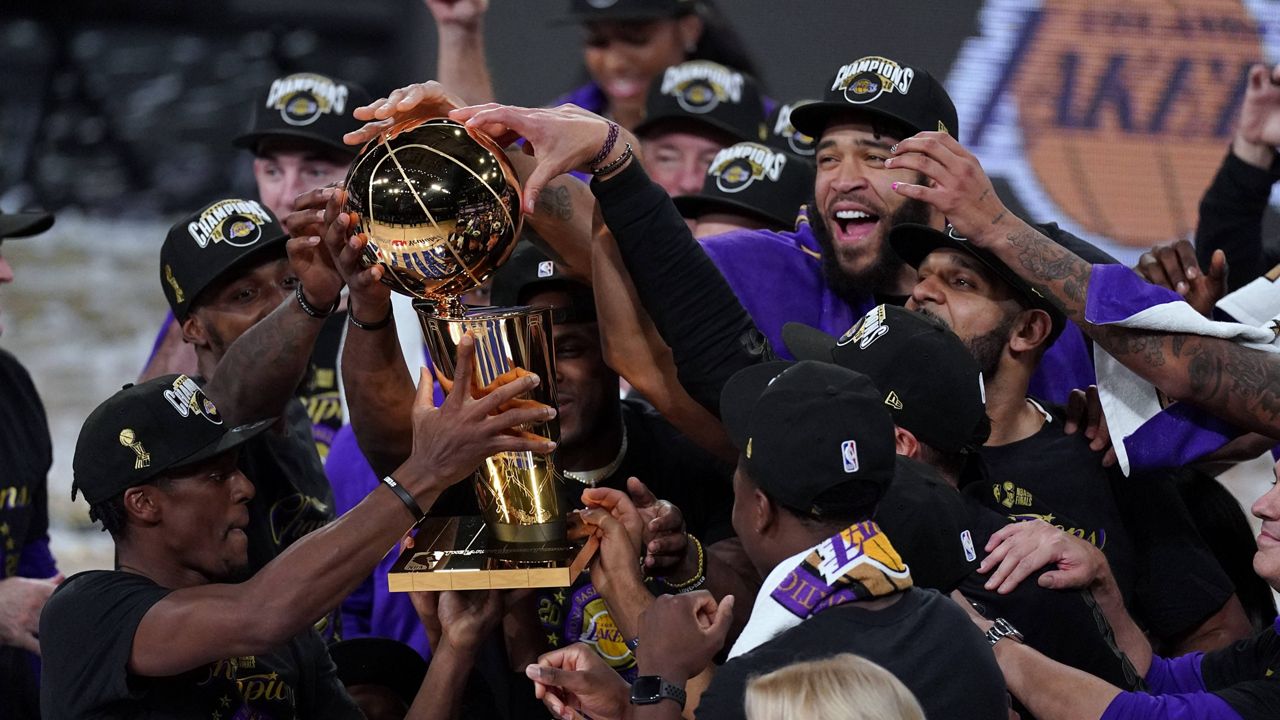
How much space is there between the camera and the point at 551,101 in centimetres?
652

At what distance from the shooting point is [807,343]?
2.97m

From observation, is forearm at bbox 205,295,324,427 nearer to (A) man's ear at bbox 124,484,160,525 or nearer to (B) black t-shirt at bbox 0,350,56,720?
(A) man's ear at bbox 124,484,160,525

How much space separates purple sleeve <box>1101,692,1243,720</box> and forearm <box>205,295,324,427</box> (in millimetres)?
1751

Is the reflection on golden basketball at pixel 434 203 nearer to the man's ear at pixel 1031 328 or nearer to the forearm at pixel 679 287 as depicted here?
the forearm at pixel 679 287

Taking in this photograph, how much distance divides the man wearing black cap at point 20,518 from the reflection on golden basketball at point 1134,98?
419 centimetres

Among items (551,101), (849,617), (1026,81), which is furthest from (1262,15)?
(849,617)

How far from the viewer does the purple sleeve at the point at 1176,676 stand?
9.33 feet

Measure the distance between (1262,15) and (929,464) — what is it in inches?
179

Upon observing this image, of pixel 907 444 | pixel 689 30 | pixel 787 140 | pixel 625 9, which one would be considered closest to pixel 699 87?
pixel 787 140

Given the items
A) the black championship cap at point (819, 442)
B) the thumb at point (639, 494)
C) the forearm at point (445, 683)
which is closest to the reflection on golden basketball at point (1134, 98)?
the thumb at point (639, 494)

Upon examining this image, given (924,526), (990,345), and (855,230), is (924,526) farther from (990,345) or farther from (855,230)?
(855,230)

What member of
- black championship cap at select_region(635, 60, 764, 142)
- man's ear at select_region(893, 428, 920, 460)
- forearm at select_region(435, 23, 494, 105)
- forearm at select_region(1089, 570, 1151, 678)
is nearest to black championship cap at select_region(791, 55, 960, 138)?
man's ear at select_region(893, 428, 920, 460)

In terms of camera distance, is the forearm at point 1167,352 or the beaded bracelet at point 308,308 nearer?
the forearm at point 1167,352

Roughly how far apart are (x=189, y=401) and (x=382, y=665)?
→ 864mm
